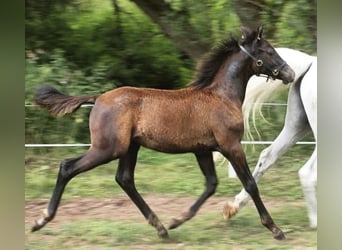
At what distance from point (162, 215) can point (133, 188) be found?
22 cm

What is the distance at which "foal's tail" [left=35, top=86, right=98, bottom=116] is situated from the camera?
264 cm

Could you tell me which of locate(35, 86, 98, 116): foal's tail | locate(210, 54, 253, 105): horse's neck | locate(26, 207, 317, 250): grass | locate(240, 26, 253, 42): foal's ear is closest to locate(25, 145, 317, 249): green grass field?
locate(26, 207, 317, 250): grass

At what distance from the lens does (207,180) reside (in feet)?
8.82

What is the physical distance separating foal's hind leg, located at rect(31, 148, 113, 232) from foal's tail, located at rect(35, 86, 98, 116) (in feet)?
0.86

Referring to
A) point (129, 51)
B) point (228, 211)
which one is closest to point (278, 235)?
point (228, 211)

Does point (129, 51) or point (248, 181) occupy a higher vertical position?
point (129, 51)

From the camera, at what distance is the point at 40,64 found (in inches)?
105

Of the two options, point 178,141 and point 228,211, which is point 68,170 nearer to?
point 178,141

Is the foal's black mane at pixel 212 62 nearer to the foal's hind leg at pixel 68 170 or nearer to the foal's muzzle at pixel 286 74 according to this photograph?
the foal's muzzle at pixel 286 74

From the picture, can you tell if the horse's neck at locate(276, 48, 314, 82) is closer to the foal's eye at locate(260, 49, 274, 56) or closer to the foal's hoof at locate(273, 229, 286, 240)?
the foal's eye at locate(260, 49, 274, 56)

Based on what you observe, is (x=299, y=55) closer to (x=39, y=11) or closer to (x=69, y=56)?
(x=69, y=56)
